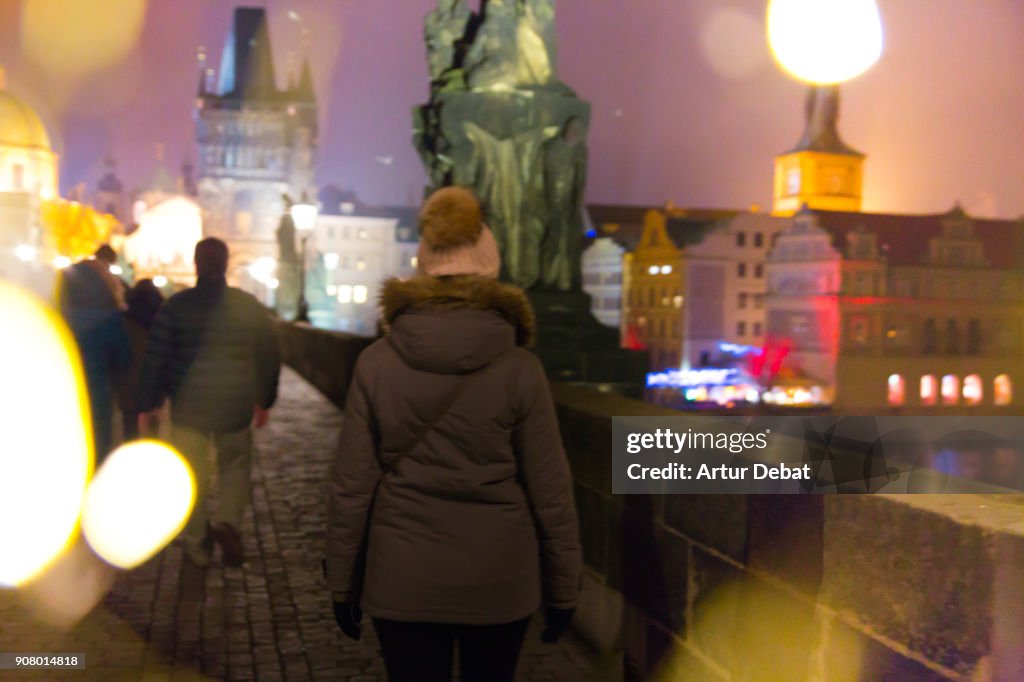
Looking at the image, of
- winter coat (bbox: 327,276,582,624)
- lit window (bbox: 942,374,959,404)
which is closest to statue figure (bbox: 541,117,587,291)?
winter coat (bbox: 327,276,582,624)

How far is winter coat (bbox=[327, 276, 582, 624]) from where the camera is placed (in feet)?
9.30

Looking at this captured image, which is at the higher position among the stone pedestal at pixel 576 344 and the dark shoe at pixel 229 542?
the stone pedestal at pixel 576 344

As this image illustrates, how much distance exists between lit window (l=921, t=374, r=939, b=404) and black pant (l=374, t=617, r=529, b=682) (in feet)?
135

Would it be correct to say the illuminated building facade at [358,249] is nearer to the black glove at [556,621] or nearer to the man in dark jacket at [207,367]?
the man in dark jacket at [207,367]

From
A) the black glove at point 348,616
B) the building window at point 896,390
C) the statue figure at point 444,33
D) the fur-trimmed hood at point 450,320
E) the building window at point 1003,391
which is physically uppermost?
the statue figure at point 444,33

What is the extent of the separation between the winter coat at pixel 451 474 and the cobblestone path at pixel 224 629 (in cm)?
184

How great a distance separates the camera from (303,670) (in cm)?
464

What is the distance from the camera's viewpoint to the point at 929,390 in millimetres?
A: 43562

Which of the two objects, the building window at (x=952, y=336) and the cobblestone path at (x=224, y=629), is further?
the building window at (x=952, y=336)

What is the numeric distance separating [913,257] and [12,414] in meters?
55.2

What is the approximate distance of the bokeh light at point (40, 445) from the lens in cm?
658

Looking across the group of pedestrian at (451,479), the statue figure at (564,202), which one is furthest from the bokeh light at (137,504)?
the group of pedestrian at (451,479)

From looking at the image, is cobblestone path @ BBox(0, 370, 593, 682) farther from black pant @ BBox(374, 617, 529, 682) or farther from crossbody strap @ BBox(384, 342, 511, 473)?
crossbody strap @ BBox(384, 342, 511, 473)

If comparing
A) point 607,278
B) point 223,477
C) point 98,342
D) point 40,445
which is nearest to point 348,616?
point 223,477
